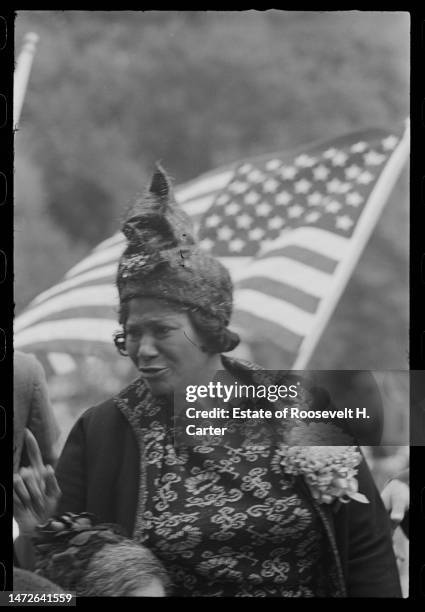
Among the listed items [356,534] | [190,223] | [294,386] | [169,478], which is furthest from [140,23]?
A: [356,534]

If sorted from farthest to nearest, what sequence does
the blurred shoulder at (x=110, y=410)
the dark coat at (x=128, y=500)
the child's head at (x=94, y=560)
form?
the blurred shoulder at (x=110, y=410) → the dark coat at (x=128, y=500) → the child's head at (x=94, y=560)

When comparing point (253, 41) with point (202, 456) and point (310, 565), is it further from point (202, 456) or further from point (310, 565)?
point (310, 565)

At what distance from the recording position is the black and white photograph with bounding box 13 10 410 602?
3.89 m

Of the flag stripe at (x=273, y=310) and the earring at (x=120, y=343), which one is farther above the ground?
the flag stripe at (x=273, y=310)

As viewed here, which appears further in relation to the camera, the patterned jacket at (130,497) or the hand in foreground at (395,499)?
the hand in foreground at (395,499)

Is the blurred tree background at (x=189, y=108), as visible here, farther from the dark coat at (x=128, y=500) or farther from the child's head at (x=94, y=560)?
the child's head at (x=94, y=560)

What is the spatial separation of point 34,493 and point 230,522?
983 mm

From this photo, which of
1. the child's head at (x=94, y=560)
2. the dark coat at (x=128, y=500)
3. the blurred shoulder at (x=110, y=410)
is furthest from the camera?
the blurred shoulder at (x=110, y=410)

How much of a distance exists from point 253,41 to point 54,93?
1035mm

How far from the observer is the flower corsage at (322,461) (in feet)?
12.6

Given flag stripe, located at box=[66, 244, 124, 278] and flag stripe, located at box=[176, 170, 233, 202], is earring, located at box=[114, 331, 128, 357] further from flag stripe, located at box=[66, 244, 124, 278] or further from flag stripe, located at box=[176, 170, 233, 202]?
flag stripe, located at box=[176, 170, 233, 202]

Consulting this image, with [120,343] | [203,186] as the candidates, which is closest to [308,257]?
[203,186]

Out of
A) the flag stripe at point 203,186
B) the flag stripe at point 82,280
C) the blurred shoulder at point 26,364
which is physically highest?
the flag stripe at point 203,186

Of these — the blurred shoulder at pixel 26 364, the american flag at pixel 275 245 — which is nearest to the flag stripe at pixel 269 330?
the american flag at pixel 275 245
